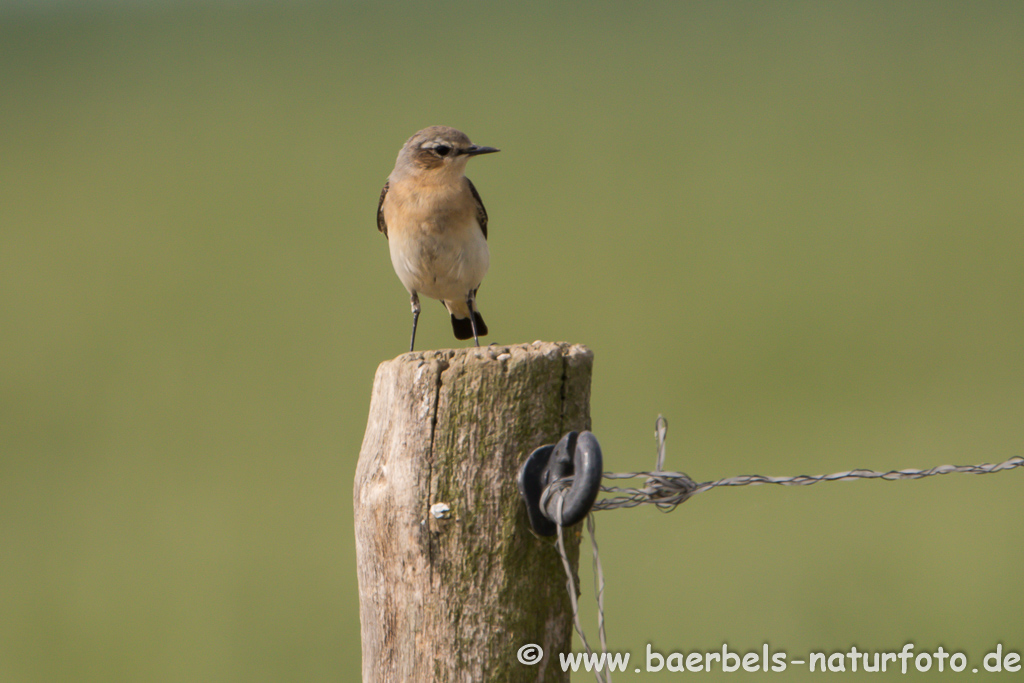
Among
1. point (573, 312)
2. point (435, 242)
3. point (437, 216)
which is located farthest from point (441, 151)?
point (573, 312)

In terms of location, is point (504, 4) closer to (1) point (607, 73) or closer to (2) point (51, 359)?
(1) point (607, 73)

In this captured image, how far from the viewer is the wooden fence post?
2.60m

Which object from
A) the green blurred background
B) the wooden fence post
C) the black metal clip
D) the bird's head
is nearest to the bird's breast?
the bird's head

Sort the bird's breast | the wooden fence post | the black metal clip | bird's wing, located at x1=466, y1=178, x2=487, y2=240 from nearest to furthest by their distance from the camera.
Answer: the black metal clip < the wooden fence post < the bird's breast < bird's wing, located at x1=466, y1=178, x2=487, y2=240

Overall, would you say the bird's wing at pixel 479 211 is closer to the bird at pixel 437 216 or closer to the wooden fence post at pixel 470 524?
the bird at pixel 437 216

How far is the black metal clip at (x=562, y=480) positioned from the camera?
2467 millimetres

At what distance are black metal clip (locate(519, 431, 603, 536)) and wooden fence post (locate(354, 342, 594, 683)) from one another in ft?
0.17

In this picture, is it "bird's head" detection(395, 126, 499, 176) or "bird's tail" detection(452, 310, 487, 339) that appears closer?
"bird's head" detection(395, 126, 499, 176)

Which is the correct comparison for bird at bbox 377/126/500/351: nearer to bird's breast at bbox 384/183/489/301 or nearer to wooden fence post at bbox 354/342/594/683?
bird's breast at bbox 384/183/489/301

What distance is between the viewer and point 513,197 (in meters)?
22.4

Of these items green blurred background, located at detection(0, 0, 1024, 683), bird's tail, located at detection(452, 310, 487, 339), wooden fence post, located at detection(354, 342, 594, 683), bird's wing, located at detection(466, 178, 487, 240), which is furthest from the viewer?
green blurred background, located at detection(0, 0, 1024, 683)

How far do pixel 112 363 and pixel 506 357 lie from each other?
46.4 ft

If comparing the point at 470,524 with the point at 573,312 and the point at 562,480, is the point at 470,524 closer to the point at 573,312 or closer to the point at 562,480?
the point at 562,480

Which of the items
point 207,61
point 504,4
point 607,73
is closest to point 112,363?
point 607,73
